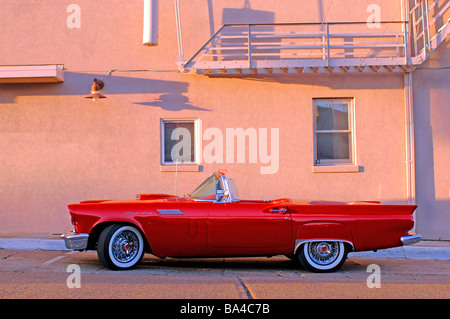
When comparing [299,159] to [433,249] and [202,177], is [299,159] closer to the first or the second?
[202,177]

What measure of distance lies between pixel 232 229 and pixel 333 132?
5.02 metres

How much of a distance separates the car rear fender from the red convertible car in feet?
0.04

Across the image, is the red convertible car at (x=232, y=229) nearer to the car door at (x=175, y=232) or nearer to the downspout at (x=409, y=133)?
the car door at (x=175, y=232)

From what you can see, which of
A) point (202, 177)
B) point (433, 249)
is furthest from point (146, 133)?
point (433, 249)

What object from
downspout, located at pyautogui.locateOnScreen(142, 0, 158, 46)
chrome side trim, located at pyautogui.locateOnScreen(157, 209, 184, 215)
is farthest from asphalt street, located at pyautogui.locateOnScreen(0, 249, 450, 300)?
downspout, located at pyautogui.locateOnScreen(142, 0, 158, 46)

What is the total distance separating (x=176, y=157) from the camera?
36.0 feet

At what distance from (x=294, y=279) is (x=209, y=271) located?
1233mm

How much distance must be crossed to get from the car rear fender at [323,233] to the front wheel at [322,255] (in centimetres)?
13

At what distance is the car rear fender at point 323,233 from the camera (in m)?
6.81

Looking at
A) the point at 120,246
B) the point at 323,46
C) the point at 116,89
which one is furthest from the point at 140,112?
the point at 120,246

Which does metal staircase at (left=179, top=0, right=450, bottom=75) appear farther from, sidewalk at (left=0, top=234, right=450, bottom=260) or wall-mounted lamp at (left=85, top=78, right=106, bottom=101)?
sidewalk at (left=0, top=234, right=450, bottom=260)

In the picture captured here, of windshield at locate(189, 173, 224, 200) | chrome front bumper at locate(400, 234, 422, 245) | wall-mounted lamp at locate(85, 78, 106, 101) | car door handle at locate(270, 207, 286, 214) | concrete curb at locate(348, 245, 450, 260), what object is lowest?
concrete curb at locate(348, 245, 450, 260)

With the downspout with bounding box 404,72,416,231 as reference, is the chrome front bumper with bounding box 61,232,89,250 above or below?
below

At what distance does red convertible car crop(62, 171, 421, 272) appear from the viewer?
22.0ft
